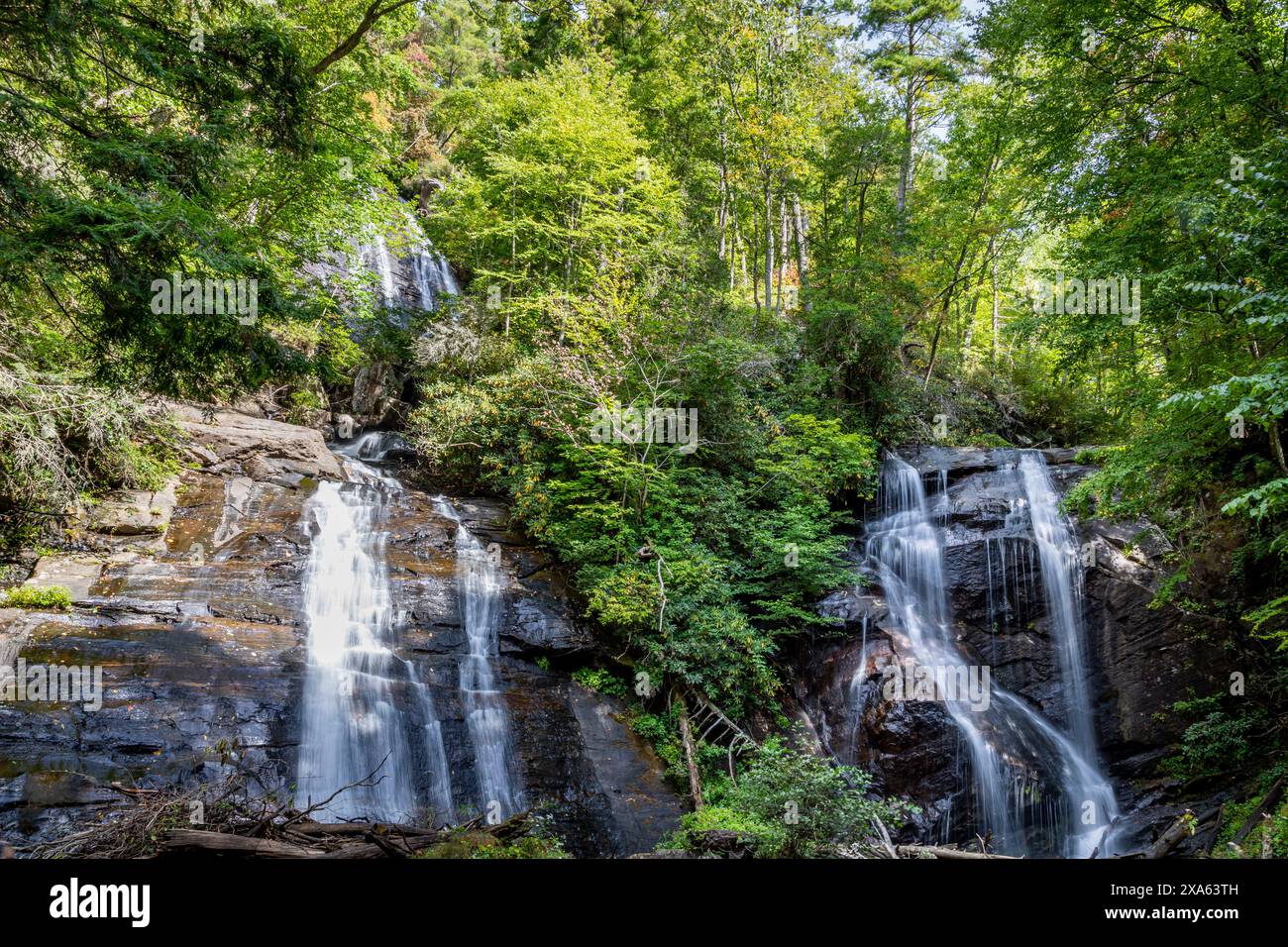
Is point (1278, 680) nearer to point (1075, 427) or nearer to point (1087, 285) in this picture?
point (1087, 285)

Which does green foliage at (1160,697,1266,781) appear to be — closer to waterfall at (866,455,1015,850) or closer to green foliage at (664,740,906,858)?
waterfall at (866,455,1015,850)

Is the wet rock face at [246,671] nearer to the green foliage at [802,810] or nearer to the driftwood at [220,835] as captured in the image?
the driftwood at [220,835]

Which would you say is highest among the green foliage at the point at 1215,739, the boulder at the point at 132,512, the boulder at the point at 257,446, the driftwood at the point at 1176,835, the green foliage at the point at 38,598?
the boulder at the point at 257,446

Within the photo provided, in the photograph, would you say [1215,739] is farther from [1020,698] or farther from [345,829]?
[345,829]

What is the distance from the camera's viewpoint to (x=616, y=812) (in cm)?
755

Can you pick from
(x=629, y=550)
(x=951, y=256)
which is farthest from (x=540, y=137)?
(x=951, y=256)

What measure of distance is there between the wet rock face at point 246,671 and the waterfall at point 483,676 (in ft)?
0.50

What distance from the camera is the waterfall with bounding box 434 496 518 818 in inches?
294

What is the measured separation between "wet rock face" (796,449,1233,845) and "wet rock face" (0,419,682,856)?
3.39 metres

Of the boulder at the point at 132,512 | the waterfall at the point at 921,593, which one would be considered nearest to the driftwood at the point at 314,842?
the boulder at the point at 132,512

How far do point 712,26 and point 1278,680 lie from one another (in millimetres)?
17600

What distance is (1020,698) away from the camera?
959 centimetres

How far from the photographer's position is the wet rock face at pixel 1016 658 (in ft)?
27.7

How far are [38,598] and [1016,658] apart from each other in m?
13.7
